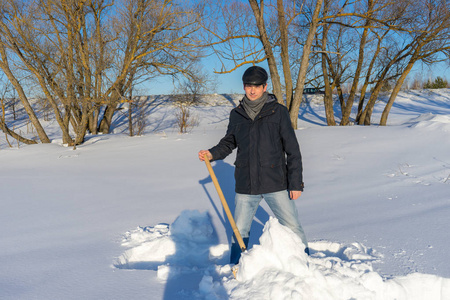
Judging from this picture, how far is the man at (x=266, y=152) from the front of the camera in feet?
7.84

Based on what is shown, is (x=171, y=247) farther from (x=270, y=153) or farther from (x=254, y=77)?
(x=254, y=77)

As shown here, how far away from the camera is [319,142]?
7527 mm

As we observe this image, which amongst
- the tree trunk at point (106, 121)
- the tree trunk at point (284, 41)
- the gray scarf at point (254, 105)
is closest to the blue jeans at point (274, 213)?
the gray scarf at point (254, 105)

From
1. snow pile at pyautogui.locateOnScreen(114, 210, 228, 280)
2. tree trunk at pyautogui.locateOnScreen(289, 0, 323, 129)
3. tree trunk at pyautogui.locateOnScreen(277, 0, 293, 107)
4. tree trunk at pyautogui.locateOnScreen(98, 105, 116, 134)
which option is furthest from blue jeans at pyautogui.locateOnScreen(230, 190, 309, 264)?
tree trunk at pyautogui.locateOnScreen(98, 105, 116, 134)

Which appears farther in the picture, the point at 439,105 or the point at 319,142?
the point at 439,105

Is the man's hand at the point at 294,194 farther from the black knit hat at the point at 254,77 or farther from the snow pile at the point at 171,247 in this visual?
the snow pile at the point at 171,247

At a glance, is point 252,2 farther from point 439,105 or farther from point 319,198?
point 439,105

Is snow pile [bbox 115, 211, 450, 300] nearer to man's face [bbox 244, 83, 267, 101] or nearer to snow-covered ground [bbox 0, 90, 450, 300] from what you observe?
snow-covered ground [bbox 0, 90, 450, 300]

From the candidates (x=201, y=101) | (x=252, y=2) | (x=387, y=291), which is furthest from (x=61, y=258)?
(x=201, y=101)

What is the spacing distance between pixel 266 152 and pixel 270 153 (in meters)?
0.03

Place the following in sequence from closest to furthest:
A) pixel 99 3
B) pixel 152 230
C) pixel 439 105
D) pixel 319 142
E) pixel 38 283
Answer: pixel 38 283 < pixel 152 230 < pixel 319 142 < pixel 99 3 < pixel 439 105

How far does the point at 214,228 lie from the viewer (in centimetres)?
360

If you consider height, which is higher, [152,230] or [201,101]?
[201,101]

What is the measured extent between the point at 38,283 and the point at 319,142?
6.51 metres
